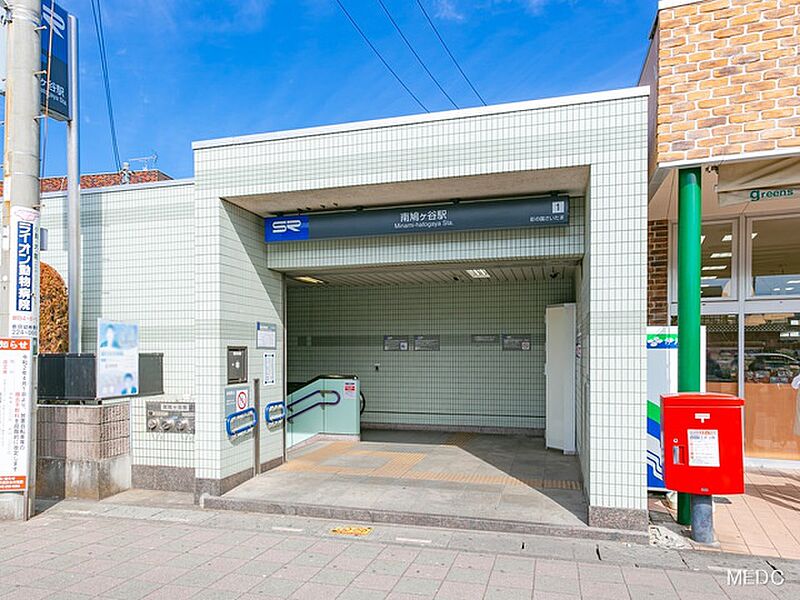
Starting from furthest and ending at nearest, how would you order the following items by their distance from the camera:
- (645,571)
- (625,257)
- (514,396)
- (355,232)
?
(514,396) < (355,232) < (625,257) < (645,571)

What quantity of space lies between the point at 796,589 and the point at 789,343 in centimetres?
453

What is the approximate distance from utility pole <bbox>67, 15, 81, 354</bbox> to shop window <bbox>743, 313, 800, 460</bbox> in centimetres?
894

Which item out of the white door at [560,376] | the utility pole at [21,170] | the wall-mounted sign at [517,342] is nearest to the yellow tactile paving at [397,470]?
the white door at [560,376]

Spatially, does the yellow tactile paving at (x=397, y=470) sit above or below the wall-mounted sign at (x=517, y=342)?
below

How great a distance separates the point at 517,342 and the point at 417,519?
17.0ft

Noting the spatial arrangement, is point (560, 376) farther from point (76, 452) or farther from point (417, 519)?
point (76, 452)

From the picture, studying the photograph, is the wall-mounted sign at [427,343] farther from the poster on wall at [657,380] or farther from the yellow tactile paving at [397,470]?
the poster on wall at [657,380]

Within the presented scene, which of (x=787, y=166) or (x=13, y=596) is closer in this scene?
(x=13, y=596)

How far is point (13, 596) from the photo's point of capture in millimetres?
4133

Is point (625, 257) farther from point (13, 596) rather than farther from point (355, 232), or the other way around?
point (13, 596)

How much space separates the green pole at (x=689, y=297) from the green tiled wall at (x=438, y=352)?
14.9 ft

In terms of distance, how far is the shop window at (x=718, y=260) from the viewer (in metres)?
8.03

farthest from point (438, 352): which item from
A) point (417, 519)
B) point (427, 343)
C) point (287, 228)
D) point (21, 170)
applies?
point (21, 170)

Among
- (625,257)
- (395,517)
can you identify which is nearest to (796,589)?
(625,257)
